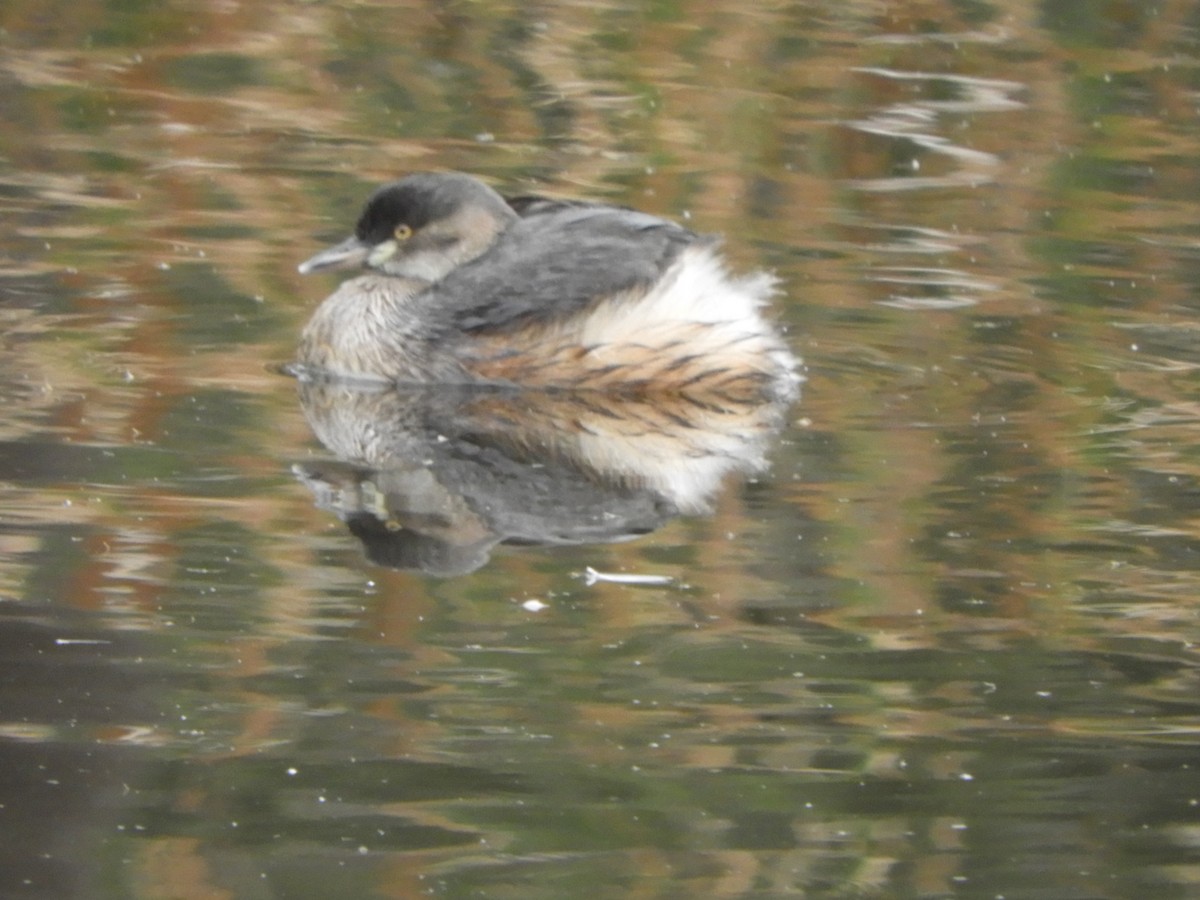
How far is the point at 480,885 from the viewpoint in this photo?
13.1 feet

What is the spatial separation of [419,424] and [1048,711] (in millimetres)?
2733

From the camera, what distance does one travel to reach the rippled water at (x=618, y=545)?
4.27 meters

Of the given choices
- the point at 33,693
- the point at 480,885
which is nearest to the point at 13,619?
the point at 33,693

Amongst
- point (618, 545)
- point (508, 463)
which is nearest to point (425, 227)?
point (508, 463)

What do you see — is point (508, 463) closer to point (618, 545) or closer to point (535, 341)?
point (618, 545)

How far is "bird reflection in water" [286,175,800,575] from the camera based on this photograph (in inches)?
280

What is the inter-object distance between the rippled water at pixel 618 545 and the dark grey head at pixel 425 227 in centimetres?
40

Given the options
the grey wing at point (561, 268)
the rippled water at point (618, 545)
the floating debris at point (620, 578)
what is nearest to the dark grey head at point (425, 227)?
the grey wing at point (561, 268)

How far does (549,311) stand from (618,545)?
5.79ft

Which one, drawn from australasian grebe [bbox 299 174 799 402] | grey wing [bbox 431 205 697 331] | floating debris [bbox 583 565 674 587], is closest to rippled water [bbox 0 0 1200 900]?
floating debris [bbox 583 565 674 587]

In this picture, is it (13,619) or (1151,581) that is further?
(1151,581)

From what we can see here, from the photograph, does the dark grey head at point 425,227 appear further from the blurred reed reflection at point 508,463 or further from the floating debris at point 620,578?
the floating debris at point 620,578

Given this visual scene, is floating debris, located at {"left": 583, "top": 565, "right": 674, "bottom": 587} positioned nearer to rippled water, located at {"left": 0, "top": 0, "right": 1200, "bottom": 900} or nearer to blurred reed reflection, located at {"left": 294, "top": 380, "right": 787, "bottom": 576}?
rippled water, located at {"left": 0, "top": 0, "right": 1200, "bottom": 900}

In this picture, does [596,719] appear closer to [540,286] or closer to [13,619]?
[13,619]
